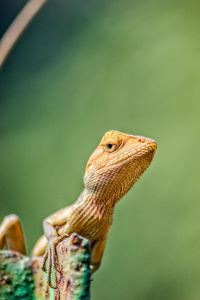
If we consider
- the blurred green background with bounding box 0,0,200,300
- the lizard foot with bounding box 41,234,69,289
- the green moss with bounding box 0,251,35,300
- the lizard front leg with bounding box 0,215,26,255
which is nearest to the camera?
the lizard foot with bounding box 41,234,69,289

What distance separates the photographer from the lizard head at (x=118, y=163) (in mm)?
1127

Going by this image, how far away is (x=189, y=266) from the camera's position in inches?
89.4

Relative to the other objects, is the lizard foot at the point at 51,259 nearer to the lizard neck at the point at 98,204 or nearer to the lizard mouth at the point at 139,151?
the lizard neck at the point at 98,204

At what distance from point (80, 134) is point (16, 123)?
533 mm

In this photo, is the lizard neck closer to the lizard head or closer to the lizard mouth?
the lizard head

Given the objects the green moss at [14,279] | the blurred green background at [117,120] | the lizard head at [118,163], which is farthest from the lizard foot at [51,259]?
the blurred green background at [117,120]

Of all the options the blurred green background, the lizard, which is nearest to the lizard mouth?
the lizard

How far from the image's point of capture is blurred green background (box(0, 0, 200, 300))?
2348 millimetres

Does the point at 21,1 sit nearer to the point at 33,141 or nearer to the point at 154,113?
the point at 33,141

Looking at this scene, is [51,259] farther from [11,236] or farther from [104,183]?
[11,236]

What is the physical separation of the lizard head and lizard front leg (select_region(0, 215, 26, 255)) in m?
0.48

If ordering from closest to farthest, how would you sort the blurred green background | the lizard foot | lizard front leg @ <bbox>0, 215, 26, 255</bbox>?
1. the lizard foot
2. lizard front leg @ <bbox>0, 215, 26, 255</bbox>
3. the blurred green background

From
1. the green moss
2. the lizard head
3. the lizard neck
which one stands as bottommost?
the green moss

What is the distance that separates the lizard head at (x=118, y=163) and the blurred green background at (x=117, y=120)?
1290 millimetres
